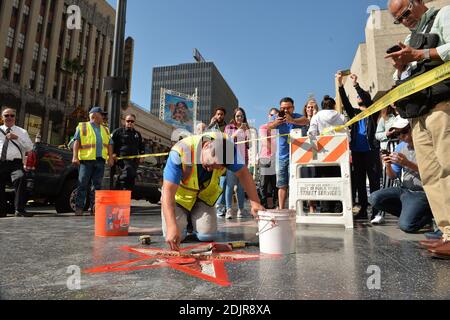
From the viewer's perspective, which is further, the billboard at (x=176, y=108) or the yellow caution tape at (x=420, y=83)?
the billboard at (x=176, y=108)

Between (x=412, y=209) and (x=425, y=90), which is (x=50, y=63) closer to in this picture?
(x=412, y=209)

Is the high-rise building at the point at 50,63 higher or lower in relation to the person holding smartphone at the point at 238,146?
higher

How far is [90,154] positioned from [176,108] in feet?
155

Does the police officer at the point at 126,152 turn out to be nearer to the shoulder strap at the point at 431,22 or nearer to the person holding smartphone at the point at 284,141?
the person holding smartphone at the point at 284,141

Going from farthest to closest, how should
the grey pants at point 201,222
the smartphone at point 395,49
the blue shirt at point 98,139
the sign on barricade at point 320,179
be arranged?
the blue shirt at point 98,139 → the sign on barricade at point 320,179 → the grey pants at point 201,222 → the smartphone at point 395,49

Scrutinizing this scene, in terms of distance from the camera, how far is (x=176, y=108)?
5188 centimetres

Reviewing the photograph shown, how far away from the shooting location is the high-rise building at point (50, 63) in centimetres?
2839

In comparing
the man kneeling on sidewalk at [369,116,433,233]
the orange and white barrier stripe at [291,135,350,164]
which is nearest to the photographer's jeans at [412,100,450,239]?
the man kneeling on sidewalk at [369,116,433,233]

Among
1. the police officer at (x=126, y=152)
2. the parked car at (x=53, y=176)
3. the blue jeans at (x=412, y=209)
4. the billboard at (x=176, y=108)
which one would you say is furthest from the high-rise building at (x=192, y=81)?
the blue jeans at (x=412, y=209)

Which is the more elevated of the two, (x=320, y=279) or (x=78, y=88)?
(x=78, y=88)

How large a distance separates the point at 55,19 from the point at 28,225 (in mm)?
37412

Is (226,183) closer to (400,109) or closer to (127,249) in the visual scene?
(127,249)
